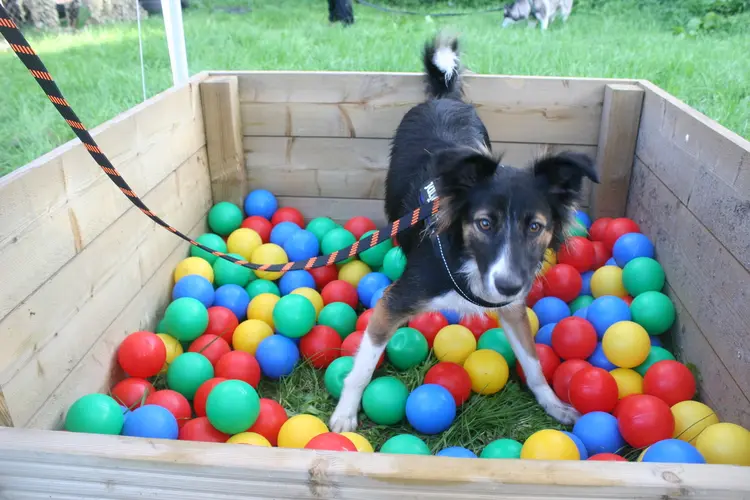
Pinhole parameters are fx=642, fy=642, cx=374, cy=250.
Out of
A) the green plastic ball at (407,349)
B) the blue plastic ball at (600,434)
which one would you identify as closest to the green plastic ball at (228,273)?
the green plastic ball at (407,349)

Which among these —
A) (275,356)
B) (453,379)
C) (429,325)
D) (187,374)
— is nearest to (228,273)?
(275,356)

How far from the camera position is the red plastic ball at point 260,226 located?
4285mm

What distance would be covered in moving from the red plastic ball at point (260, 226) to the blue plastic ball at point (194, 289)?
28.7 inches

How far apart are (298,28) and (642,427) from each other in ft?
23.3

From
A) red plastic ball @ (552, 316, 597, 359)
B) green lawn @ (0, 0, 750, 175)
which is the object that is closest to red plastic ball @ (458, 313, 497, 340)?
red plastic ball @ (552, 316, 597, 359)

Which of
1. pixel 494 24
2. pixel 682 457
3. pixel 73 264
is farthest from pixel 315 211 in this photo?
pixel 494 24

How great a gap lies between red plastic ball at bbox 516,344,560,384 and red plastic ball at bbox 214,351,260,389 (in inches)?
51.7

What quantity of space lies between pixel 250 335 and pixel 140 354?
1.98ft

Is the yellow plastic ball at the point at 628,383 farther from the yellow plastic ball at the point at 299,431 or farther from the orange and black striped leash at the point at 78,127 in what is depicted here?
the yellow plastic ball at the point at 299,431

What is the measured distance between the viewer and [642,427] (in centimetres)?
257

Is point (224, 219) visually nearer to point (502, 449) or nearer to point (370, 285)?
point (370, 285)

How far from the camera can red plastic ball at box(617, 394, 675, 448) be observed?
2.56 m

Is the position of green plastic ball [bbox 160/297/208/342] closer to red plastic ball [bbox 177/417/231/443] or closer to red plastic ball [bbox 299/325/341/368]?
red plastic ball [bbox 299/325/341/368]

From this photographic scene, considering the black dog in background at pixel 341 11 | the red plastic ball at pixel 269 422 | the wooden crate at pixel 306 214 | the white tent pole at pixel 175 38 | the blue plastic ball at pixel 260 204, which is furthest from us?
the black dog in background at pixel 341 11
